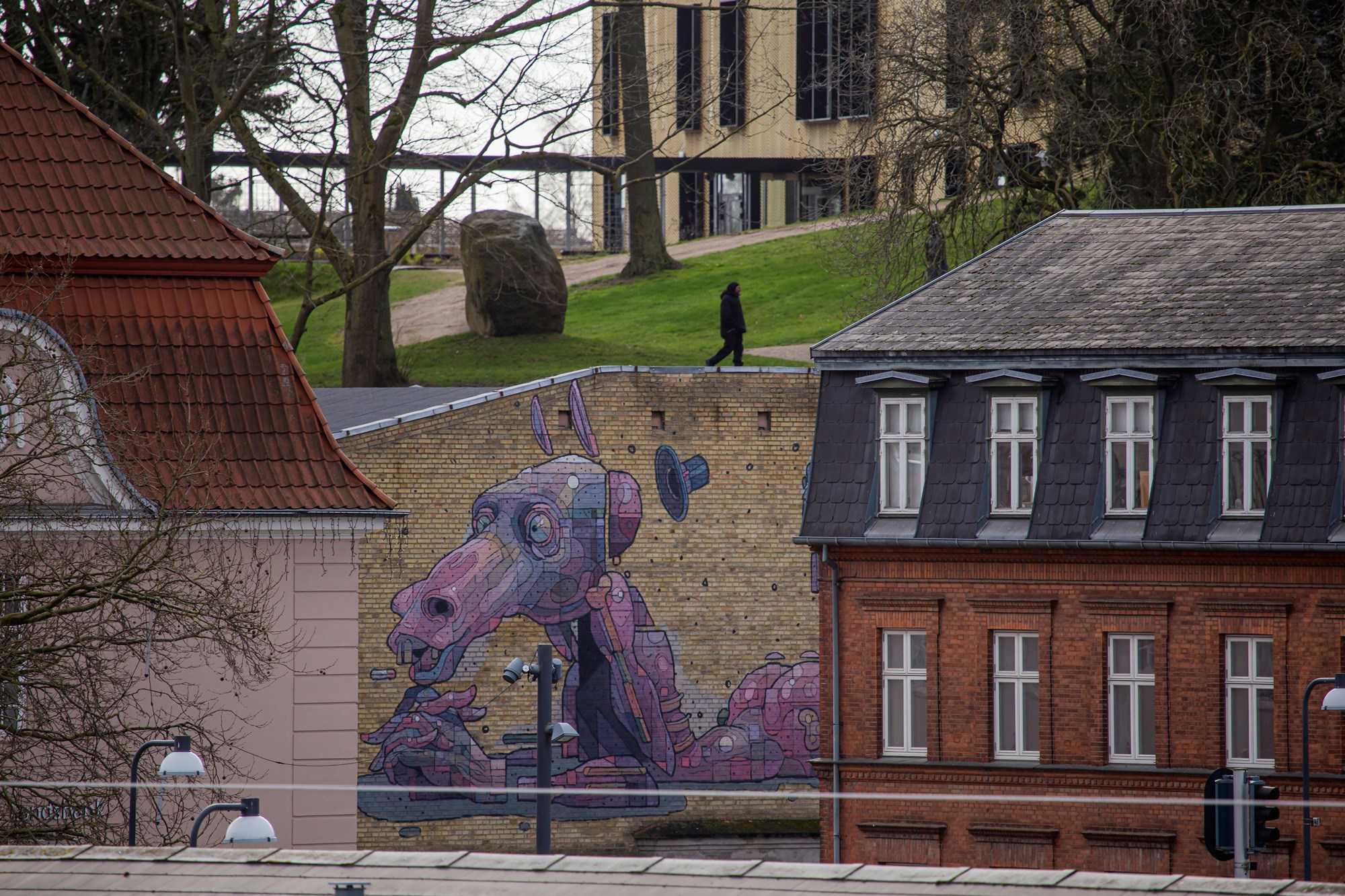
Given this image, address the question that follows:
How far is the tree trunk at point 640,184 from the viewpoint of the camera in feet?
144

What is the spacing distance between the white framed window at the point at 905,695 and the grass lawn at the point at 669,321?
513 inches

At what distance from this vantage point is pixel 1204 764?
2378 cm

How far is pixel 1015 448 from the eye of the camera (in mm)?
24953

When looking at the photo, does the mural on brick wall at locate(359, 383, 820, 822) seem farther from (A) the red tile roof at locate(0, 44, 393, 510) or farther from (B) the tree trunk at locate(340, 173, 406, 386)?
(A) the red tile roof at locate(0, 44, 393, 510)

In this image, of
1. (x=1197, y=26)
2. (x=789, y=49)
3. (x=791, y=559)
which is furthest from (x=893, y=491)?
(x=789, y=49)

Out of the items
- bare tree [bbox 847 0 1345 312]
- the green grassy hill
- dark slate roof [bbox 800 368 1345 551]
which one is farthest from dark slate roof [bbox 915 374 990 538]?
the green grassy hill

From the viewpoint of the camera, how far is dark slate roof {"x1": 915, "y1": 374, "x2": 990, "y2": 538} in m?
25.0

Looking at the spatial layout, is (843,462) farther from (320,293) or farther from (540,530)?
(320,293)

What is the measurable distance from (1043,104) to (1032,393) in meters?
10.5

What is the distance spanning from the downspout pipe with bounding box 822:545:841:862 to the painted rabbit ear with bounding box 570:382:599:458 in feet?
21.3

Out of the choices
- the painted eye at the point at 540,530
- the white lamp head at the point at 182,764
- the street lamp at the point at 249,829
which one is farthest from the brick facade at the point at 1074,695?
the street lamp at the point at 249,829

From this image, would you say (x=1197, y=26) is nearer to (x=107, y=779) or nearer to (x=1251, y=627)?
(x=1251, y=627)

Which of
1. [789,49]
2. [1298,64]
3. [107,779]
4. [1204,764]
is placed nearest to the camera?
[107,779]

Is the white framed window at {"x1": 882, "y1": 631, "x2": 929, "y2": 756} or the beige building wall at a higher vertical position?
the beige building wall
